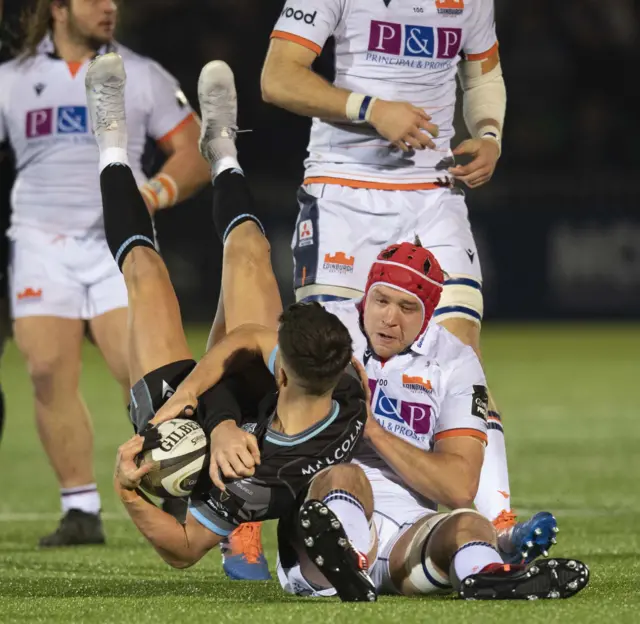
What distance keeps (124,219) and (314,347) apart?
59.1 inches

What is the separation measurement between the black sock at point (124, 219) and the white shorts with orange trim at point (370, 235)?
0.62m

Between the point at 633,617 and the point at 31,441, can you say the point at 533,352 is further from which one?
the point at 633,617

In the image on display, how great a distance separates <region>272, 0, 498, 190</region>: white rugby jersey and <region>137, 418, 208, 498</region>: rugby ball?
5.16ft

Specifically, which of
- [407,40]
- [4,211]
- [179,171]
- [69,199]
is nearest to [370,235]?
[407,40]

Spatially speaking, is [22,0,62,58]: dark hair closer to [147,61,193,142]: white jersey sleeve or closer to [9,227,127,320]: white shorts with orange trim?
[147,61,193,142]: white jersey sleeve

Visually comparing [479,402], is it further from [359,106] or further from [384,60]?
[384,60]

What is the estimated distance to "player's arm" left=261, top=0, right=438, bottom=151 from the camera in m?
5.34

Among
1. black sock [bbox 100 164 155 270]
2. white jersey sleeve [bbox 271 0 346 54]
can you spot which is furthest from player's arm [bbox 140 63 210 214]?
white jersey sleeve [bbox 271 0 346 54]

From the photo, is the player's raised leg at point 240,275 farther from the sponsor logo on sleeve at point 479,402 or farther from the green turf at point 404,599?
the sponsor logo on sleeve at point 479,402

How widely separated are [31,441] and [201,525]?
236 inches

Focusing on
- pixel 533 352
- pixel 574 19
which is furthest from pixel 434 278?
pixel 574 19

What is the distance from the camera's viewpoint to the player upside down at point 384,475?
412 cm

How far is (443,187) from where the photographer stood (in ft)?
18.9

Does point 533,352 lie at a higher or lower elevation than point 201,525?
lower
